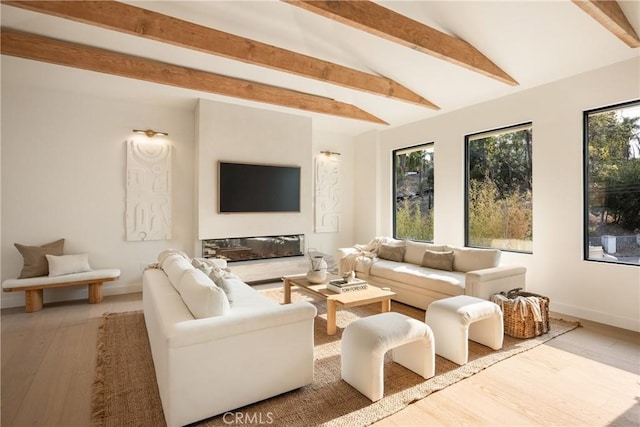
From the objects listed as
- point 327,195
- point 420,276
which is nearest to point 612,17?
point 420,276

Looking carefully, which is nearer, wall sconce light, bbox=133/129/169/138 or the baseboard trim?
the baseboard trim

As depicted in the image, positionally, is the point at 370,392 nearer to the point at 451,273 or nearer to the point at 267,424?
the point at 267,424

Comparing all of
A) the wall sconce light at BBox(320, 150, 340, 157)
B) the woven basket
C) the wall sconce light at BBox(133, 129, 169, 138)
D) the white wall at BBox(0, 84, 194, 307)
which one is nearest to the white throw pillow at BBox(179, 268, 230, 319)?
the woven basket

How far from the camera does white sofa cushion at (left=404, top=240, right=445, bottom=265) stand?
4.46 meters

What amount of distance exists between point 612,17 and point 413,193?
362 centimetres

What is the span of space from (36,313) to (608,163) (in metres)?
6.73

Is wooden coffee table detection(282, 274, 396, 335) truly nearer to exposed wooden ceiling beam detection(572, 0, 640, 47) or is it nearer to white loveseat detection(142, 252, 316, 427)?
white loveseat detection(142, 252, 316, 427)

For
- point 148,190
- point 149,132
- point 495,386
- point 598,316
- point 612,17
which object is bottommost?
point 495,386

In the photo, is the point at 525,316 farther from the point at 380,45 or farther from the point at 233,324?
the point at 380,45

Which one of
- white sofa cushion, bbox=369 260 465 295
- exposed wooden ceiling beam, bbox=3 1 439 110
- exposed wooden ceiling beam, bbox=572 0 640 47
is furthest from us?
white sofa cushion, bbox=369 260 465 295

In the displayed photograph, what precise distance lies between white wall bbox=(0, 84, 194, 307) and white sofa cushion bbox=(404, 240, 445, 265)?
3.58m

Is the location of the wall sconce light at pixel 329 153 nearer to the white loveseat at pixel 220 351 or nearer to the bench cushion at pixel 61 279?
the bench cushion at pixel 61 279

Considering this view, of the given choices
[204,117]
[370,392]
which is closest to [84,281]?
[204,117]

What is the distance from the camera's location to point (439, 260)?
4.20m
